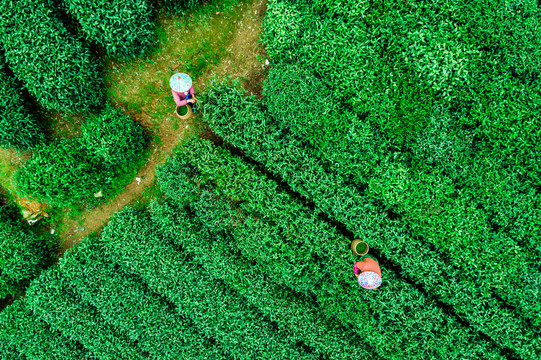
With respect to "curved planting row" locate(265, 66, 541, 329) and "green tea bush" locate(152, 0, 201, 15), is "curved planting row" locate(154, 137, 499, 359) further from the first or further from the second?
"green tea bush" locate(152, 0, 201, 15)

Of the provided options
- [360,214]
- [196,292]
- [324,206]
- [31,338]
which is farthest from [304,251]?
[31,338]

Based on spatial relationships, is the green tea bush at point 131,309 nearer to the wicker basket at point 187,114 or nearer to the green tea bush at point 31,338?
the green tea bush at point 31,338

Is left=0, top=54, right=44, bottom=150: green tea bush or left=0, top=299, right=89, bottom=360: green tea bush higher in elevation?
left=0, top=54, right=44, bottom=150: green tea bush

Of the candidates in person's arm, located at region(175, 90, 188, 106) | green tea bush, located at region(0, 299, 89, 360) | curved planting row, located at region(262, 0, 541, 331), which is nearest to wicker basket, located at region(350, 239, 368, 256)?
curved planting row, located at region(262, 0, 541, 331)

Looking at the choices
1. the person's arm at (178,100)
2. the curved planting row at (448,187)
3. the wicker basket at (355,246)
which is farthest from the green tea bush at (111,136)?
the wicker basket at (355,246)

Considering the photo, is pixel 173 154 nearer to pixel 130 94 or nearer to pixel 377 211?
pixel 130 94

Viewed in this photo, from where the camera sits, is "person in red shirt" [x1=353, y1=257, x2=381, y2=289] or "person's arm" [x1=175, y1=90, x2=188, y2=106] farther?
"person's arm" [x1=175, y1=90, x2=188, y2=106]

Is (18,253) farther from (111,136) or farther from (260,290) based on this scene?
(260,290)
